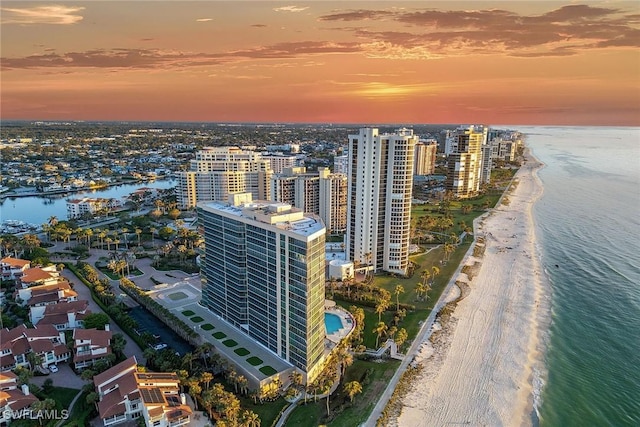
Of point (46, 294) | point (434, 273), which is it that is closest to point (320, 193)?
point (434, 273)

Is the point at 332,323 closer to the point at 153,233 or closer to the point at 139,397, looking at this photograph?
the point at 139,397

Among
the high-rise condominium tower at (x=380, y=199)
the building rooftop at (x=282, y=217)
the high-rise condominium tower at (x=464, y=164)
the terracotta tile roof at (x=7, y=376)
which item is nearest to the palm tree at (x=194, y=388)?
the building rooftop at (x=282, y=217)

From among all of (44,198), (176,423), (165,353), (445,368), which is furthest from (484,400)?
(44,198)

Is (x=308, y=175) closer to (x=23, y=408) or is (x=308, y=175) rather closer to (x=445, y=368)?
(x=445, y=368)

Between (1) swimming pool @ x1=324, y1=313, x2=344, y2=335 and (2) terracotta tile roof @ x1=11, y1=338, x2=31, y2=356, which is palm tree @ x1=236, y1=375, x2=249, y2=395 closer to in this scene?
(1) swimming pool @ x1=324, y1=313, x2=344, y2=335

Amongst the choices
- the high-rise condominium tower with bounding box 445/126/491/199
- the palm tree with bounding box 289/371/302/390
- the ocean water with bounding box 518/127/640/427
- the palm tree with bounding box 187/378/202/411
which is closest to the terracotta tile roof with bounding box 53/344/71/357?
the palm tree with bounding box 187/378/202/411

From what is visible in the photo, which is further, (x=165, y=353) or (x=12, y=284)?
(x=12, y=284)
